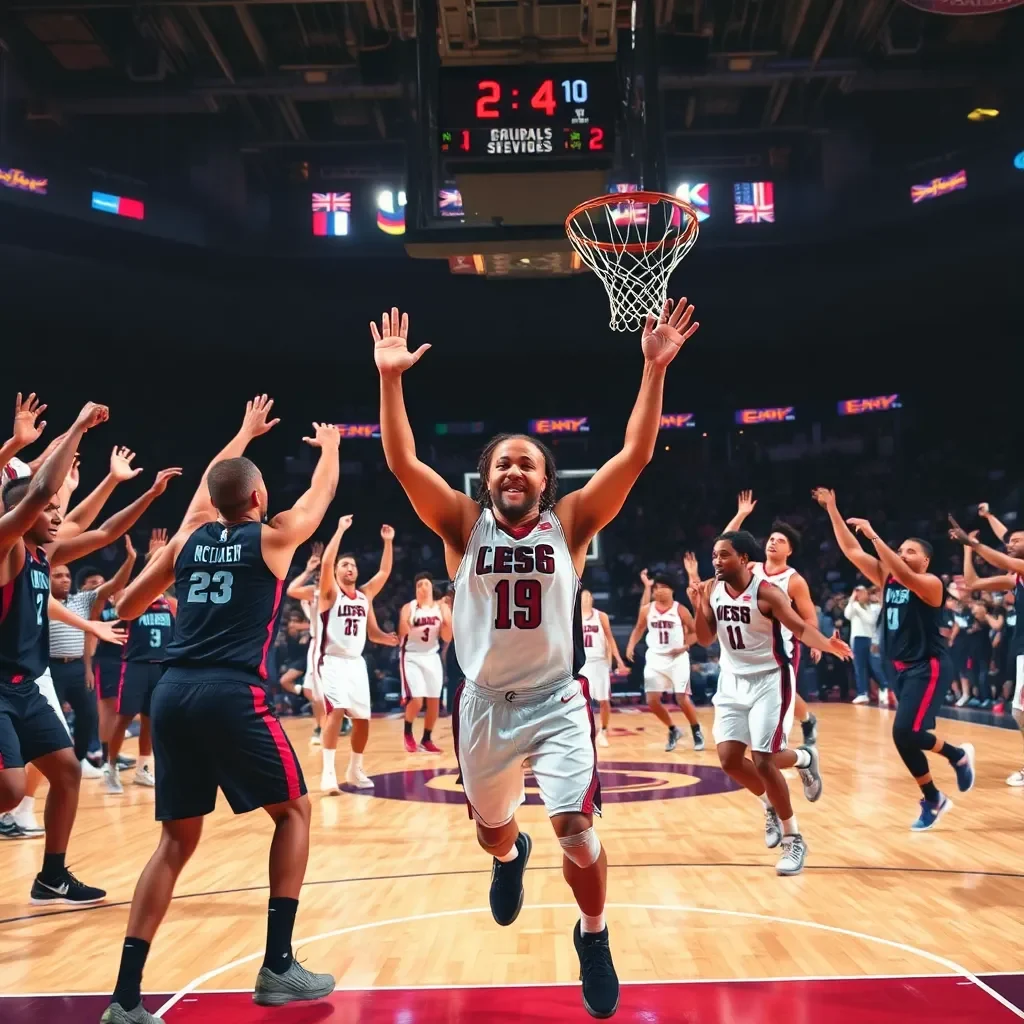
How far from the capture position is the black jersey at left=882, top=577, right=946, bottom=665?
7.52 metres

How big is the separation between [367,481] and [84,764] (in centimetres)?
1592

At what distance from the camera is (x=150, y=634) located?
10102 mm

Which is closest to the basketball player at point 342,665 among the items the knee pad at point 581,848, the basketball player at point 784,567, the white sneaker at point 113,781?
the white sneaker at point 113,781

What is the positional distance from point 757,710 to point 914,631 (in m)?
2.08

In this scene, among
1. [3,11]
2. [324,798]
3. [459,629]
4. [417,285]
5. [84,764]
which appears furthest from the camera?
[417,285]

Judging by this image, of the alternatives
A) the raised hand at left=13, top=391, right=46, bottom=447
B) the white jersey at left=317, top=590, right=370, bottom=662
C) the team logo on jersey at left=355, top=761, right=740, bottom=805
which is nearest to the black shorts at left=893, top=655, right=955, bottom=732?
the team logo on jersey at left=355, top=761, right=740, bottom=805

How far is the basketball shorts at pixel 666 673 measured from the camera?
40.7 feet

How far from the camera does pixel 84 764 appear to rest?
37.0ft

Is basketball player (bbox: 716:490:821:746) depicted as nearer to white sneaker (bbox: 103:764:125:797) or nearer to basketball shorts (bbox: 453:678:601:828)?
basketball shorts (bbox: 453:678:601:828)

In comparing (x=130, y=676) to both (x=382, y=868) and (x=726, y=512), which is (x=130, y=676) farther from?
(x=726, y=512)

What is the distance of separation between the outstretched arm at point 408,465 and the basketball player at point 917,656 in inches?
158

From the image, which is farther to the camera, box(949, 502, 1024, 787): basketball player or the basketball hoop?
box(949, 502, 1024, 787): basketball player

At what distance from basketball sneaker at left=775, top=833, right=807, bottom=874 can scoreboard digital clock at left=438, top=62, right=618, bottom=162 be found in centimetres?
627

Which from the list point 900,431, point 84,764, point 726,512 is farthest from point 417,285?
point 84,764
